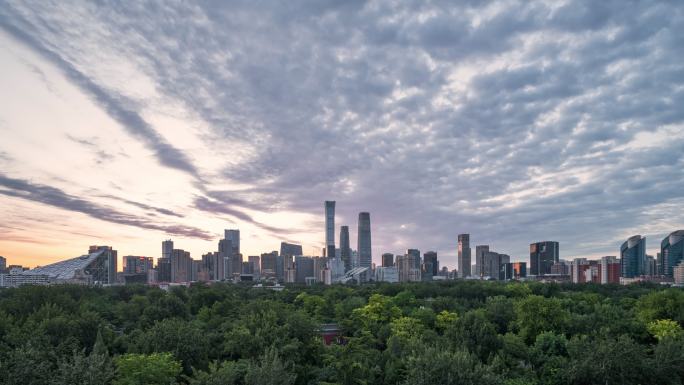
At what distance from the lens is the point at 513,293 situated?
98.2 meters

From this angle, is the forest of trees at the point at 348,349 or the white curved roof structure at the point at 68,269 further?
the white curved roof structure at the point at 68,269

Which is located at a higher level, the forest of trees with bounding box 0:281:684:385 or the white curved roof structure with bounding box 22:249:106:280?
the forest of trees with bounding box 0:281:684:385

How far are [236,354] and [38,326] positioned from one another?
20022 millimetres

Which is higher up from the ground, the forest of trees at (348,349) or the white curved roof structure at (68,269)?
the forest of trees at (348,349)

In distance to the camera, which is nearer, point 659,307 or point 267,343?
point 267,343

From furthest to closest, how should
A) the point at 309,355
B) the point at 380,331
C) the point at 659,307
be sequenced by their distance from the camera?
the point at 659,307
the point at 380,331
the point at 309,355

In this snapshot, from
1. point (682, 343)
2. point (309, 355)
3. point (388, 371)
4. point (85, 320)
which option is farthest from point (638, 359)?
point (85, 320)

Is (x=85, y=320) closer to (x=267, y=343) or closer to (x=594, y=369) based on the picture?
(x=267, y=343)


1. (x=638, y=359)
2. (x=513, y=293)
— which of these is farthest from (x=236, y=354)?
(x=513, y=293)

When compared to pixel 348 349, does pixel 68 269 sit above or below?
below

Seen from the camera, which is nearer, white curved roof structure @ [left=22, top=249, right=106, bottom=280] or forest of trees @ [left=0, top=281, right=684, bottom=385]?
forest of trees @ [left=0, top=281, right=684, bottom=385]

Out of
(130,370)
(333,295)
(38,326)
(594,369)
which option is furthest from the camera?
(333,295)

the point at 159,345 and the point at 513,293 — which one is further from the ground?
the point at 159,345

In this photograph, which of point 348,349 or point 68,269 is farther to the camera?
point 68,269
